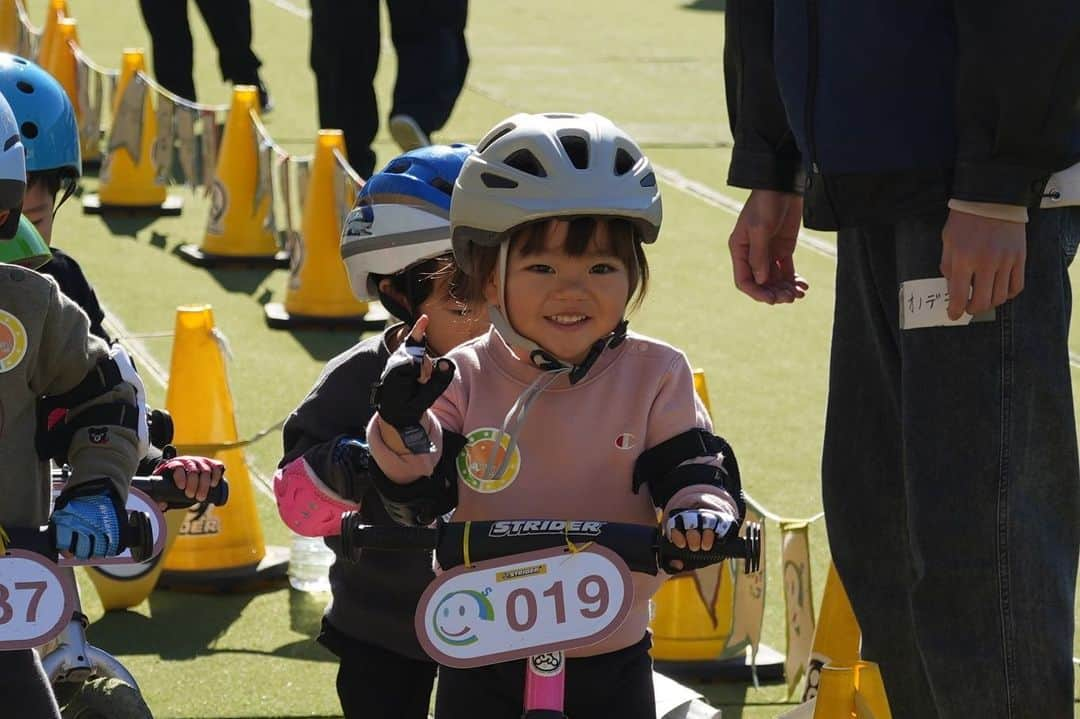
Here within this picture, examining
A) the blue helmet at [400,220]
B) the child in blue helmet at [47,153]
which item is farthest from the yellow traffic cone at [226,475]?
the blue helmet at [400,220]

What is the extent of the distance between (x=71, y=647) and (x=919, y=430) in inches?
74.0

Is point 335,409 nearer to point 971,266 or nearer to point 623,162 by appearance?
point 623,162

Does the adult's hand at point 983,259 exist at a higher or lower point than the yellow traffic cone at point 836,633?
higher

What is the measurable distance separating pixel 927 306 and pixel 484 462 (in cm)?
85

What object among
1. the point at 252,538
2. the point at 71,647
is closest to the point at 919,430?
the point at 71,647

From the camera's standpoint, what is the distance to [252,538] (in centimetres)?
609

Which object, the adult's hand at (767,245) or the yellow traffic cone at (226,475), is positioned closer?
the adult's hand at (767,245)

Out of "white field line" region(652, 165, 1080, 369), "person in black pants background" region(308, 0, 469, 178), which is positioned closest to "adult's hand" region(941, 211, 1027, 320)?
"person in black pants background" region(308, 0, 469, 178)

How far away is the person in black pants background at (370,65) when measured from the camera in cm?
999

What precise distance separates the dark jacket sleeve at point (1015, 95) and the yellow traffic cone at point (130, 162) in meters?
7.72

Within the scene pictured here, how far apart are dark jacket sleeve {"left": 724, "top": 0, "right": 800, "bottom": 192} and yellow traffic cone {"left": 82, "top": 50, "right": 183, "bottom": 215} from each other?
6.91m

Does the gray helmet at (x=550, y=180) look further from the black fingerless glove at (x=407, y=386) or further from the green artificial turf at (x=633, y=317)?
the green artificial turf at (x=633, y=317)

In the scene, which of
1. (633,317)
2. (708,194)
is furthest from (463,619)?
(708,194)

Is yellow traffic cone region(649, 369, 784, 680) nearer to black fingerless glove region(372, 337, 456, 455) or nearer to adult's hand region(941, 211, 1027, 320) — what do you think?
adult's hand region(941, 211, 1027, 320)
